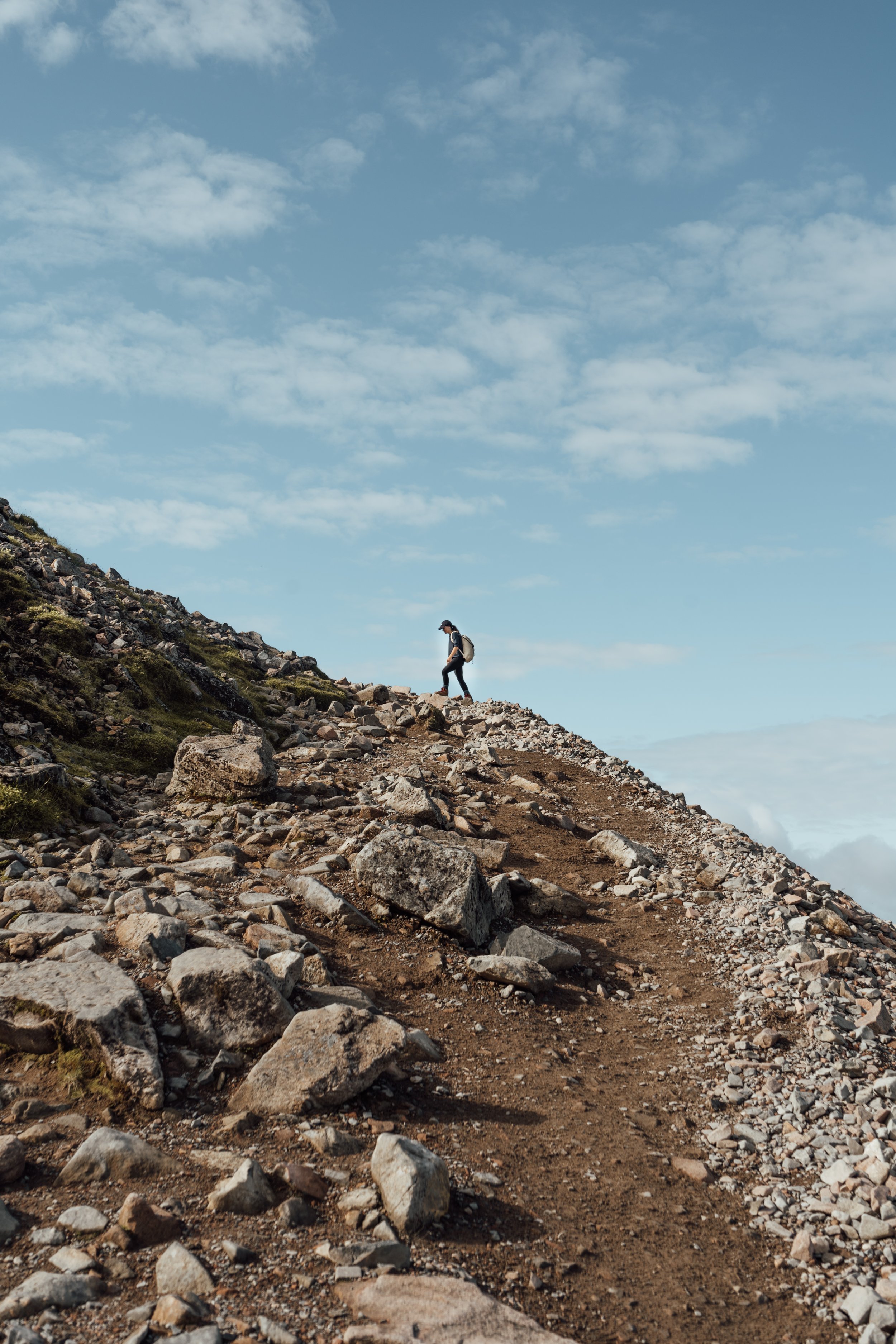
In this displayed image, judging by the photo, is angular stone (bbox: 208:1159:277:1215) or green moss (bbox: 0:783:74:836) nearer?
angular stone (bbox: 208:1159:277:1215)

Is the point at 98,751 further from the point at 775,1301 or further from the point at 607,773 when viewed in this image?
the point at 775,1301

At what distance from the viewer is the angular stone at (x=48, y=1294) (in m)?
5.30

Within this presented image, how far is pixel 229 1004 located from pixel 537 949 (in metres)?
4.90

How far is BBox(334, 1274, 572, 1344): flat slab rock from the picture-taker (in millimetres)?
5426

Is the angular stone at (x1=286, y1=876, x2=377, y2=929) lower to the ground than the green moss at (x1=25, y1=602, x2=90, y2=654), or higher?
lower

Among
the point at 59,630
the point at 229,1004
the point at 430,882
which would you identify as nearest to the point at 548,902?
the point at 430,882

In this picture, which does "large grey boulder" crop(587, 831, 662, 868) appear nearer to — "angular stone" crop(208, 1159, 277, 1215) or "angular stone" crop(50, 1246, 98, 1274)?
"angular stone" crop(208, 1159, 277, 1215)

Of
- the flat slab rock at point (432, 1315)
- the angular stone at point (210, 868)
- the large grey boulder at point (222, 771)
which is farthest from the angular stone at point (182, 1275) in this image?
the large grey boulder at point (222, 771)

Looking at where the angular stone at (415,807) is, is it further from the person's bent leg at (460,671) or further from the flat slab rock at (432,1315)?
the person's bent leg at (460,671)

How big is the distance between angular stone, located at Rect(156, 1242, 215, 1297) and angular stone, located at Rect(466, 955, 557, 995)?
6190 mm

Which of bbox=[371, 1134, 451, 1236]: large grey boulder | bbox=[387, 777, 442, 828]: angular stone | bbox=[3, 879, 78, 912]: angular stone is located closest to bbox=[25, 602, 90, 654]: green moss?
bbox=[387, 777, 442, 828]: angular stone

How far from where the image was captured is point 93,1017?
833cm

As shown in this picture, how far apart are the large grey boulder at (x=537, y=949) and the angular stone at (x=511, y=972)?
1.41 feet

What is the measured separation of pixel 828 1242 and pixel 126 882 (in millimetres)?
9399
